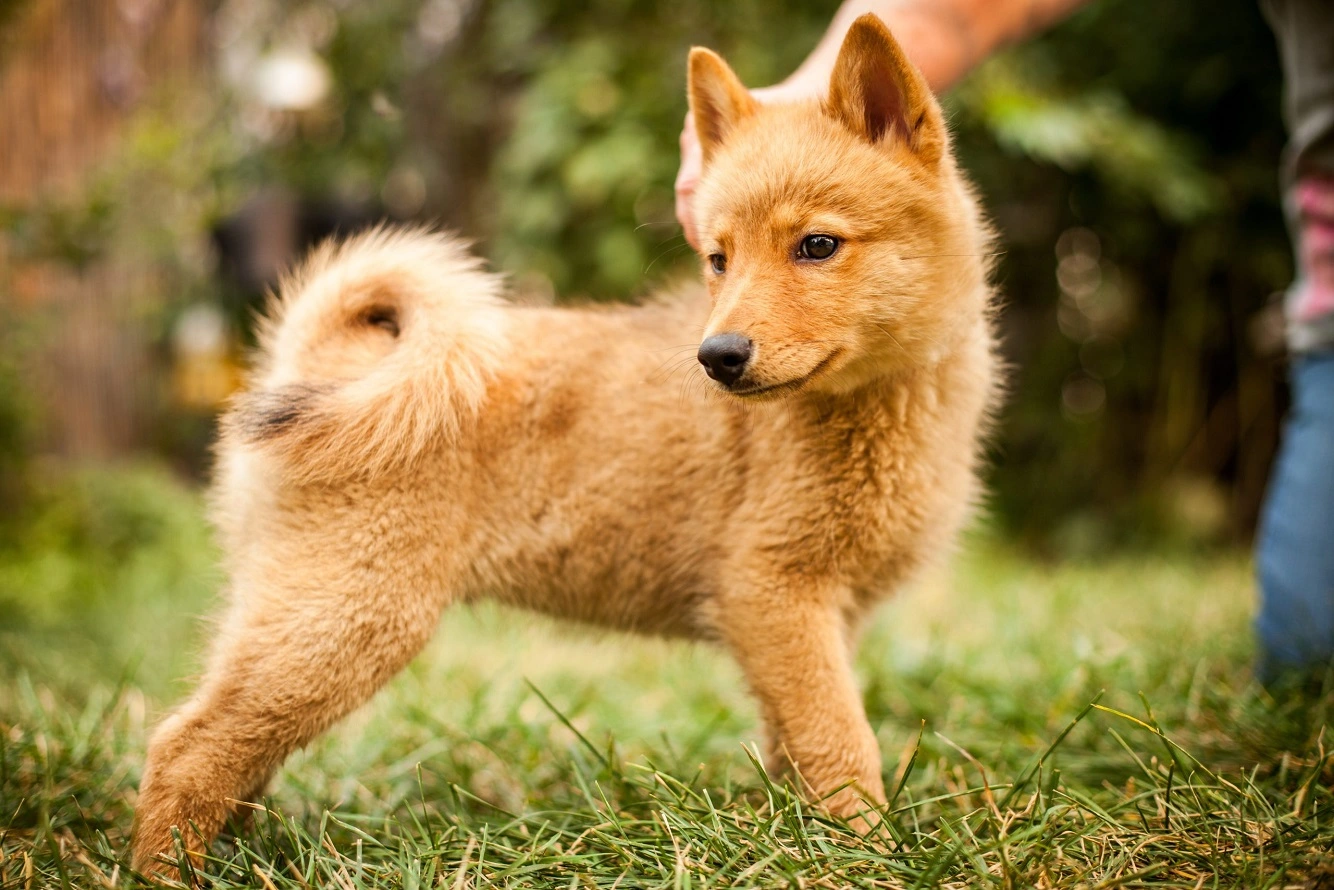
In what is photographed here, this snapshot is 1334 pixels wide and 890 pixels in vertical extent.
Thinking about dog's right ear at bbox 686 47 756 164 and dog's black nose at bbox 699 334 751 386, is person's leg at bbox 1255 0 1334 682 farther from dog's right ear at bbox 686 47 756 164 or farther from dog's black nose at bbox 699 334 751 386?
dog's black nose at bbox 699 334 751 386

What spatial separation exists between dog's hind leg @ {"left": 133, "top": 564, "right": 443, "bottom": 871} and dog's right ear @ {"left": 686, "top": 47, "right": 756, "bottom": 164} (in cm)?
136

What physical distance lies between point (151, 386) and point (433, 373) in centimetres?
681

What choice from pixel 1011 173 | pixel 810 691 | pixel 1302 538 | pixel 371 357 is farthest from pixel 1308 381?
pixel 1011 173

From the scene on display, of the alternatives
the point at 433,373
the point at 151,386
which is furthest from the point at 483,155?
the point at 433,373

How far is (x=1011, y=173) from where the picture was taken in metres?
6.80

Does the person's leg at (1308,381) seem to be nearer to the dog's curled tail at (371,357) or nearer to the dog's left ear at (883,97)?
the dog's left ear at (883,97)

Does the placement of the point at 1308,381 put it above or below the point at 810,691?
above

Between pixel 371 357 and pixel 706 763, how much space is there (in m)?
1.46

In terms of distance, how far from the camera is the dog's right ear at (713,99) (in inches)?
97.6

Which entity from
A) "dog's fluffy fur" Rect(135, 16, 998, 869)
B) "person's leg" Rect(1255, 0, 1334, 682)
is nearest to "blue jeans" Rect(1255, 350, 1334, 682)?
"person's leg" Rect(1255, 0, 1334, 682)

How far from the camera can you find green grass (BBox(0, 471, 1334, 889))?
199 cm

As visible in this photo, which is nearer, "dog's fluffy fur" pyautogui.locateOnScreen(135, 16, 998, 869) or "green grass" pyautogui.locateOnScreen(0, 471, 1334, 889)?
"green grass" pyautogui.locateOnScreen(0, 471, 1334, 889)

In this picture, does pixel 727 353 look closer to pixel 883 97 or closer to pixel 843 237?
pixel 843 237

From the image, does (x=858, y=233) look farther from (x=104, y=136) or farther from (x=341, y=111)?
(x=104, y=136)
